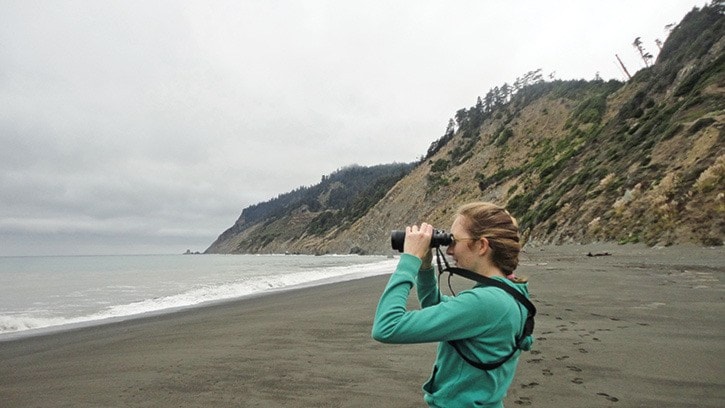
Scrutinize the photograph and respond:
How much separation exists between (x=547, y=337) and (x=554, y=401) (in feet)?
6.83

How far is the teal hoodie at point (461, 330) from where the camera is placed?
63.9 inches

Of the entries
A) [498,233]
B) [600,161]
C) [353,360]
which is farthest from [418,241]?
[600,161]

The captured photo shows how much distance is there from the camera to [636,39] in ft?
210

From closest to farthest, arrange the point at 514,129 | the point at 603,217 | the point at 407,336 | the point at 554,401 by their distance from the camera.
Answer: the point at 407,336 < the point at 554,401 < the point at 603,217 < the point at 514,129

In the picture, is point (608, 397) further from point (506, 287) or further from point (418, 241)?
point (418, 241)

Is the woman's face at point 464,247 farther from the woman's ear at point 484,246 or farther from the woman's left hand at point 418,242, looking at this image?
the woman's left hand at point 418,242

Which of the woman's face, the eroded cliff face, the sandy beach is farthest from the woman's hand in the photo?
the eroded cliff face

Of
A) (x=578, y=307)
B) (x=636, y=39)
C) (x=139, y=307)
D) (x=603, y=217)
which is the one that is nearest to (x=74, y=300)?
(x=139, y=307)

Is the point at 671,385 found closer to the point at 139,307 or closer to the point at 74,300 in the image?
the point at 139,307

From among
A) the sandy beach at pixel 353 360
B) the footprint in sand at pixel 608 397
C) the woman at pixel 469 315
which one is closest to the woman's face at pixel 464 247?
the woman at pixel 469 315

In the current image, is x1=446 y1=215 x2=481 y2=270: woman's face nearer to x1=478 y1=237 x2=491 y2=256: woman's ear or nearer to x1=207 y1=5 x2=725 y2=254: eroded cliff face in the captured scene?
x1=478 y1=237 x2=491 y2=256: woman's ear

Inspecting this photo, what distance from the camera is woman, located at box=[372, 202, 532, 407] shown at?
5.35 ft

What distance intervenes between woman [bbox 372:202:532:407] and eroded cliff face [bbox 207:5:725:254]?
14.3 m

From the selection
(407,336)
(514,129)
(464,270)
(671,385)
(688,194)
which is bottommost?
(671,385)
